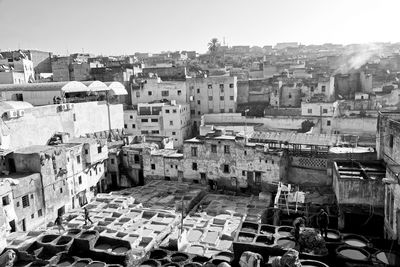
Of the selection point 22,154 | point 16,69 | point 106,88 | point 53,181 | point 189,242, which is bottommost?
point 189,242

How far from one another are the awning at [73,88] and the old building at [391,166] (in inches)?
1233

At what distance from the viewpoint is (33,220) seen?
2741 centimetres

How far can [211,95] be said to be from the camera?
51.7m

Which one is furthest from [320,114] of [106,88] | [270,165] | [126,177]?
[106,88]

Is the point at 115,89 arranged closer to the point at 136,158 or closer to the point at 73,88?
the point at 73,88

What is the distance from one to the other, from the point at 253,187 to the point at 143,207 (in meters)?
9.87

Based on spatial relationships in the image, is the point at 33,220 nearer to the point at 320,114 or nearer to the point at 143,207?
the point at 143,207

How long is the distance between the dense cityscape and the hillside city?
12 centimetres

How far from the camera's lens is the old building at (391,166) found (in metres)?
19.9

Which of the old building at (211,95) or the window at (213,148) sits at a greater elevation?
the old building at (211,95)

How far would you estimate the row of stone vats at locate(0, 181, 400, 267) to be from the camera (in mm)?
18656

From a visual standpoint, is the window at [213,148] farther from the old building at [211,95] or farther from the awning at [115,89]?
the awning at [115,89]

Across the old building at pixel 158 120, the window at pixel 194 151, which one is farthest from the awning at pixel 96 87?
the window at pixel 194 151

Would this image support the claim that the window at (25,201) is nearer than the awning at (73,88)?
Yes
